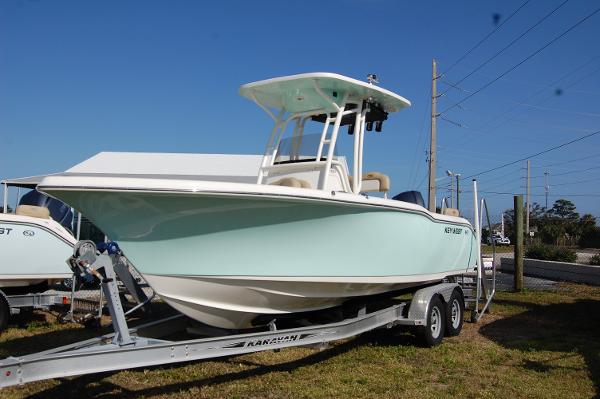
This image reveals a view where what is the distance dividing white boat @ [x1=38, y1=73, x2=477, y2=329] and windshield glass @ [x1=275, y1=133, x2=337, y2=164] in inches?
0.6

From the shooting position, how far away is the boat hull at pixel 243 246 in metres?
4.35

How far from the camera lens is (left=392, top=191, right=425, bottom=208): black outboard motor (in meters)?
7.88

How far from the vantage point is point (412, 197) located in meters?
7.92

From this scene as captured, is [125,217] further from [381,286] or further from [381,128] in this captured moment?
[381,128]

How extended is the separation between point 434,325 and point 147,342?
3.89 metres

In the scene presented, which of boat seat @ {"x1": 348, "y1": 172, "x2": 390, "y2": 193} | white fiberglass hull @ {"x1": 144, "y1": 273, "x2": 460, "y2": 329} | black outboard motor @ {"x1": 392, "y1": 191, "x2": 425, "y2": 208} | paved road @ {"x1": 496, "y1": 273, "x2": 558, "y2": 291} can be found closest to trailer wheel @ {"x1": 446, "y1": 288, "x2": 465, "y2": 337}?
black outboard motor @ {"x1": 392, "y1": 191, "x2": 425, "y2": 208}

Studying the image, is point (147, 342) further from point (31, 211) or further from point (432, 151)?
point (432, 151)

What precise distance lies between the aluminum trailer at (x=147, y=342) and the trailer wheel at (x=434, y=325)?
0.04 ft

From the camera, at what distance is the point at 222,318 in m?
5.06

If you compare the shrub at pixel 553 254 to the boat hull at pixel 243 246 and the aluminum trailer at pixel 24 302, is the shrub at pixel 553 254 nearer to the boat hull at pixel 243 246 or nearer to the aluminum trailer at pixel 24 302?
the boat hull at pixel 243 246

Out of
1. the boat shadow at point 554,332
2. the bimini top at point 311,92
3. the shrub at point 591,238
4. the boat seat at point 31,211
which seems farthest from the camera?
the shrub at point 591,238

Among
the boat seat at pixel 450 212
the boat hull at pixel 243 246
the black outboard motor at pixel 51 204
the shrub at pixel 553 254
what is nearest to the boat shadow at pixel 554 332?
the boat seat at pixel 450 212

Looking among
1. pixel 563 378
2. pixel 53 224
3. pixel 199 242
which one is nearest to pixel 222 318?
pixel 199 242

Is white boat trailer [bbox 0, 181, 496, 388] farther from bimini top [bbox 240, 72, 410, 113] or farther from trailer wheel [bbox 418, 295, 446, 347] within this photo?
bimini top [bbox 240, 72, 410, 113]
